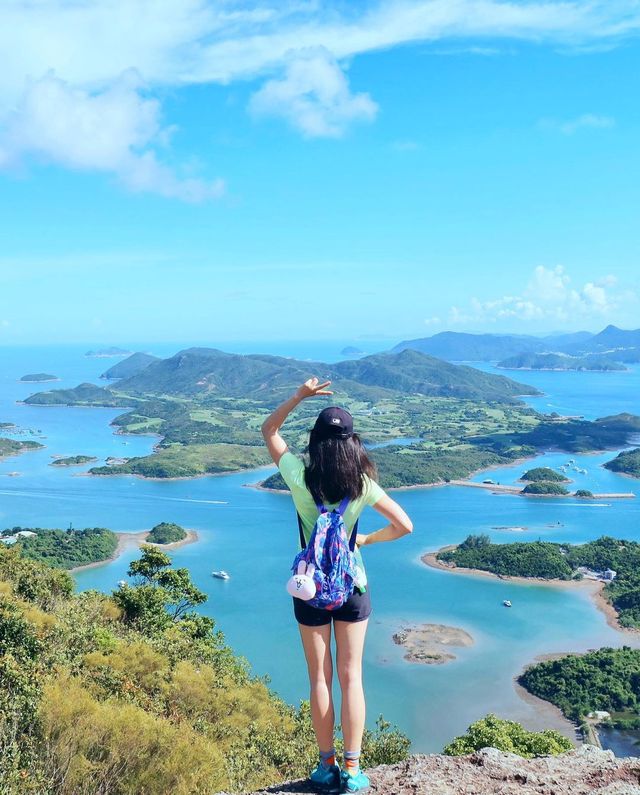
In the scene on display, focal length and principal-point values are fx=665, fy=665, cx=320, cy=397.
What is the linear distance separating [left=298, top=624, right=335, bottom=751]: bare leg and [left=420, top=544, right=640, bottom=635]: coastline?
A: 70.8 feet

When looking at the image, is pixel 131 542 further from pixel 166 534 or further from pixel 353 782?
pixel 353 782

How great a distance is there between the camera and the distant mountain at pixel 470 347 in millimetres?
151875

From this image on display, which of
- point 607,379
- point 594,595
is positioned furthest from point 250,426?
point 607,379

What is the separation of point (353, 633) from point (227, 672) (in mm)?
5443

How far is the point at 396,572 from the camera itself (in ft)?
83.8

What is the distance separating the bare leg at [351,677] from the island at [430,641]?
16862 millimetres

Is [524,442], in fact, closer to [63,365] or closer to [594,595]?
[594,595]

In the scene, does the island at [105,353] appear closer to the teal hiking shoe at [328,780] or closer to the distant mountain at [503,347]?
the distant mountain at [503,347]

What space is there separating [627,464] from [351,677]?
4728 centimetres

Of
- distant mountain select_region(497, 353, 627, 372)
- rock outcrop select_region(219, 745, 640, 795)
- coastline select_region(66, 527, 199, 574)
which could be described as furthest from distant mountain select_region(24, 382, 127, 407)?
distant mountain select_region(497, 353, 627, 372)

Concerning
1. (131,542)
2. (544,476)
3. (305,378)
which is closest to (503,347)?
(305,378)

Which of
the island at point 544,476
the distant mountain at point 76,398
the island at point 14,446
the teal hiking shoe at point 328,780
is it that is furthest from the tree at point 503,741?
the distant mountain at point 76,398

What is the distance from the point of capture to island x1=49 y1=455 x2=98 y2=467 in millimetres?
43938

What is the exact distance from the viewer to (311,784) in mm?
2234
